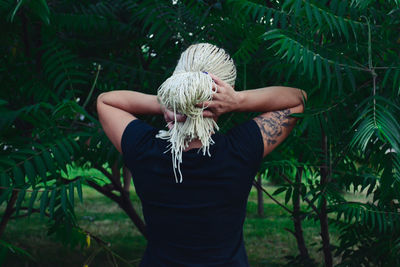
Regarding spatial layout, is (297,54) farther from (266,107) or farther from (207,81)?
(207,81)

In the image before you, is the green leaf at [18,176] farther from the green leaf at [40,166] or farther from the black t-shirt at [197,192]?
the black t-shirt at [197,192]

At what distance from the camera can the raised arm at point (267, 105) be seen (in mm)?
1539

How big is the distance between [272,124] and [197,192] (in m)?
0.38

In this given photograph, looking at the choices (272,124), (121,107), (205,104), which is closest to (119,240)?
(121,107)

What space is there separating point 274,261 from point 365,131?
446 cm

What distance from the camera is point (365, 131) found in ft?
4.94

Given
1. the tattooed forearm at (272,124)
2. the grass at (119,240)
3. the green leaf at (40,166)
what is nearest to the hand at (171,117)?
the tattooed forearm at (272,124)

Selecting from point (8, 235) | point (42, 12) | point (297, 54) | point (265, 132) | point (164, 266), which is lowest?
point (8, 235)

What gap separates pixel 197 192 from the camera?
5.08ft

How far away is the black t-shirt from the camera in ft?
5.06

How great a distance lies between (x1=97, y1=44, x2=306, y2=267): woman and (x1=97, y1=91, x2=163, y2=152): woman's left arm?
6cm

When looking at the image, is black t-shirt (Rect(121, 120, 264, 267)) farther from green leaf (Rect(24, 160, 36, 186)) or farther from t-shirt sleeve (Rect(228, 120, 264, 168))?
green leaf (Rect(24, 160, 36, 186))

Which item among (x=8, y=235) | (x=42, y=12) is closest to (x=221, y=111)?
(x=42, y=12)

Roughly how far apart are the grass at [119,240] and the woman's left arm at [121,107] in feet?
10.7
